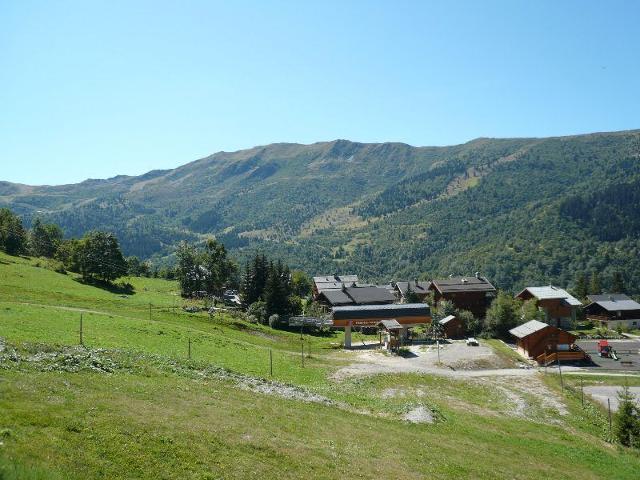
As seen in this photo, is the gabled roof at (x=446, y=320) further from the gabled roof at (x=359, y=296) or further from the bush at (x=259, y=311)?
the bush at (x=259, y=311)

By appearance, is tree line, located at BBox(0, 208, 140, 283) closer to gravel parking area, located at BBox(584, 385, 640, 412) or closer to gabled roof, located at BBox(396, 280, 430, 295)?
gabled roof, located at BBox(396, 280, 430, 295)

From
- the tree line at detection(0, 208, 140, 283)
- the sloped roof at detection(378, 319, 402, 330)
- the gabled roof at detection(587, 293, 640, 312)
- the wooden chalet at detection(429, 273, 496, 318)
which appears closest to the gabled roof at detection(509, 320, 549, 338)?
the sloped roof at detection(378, 319, 402, 330)

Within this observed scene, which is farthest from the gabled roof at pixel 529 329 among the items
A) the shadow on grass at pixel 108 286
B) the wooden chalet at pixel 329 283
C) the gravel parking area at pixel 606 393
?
the shadow on grass at pixel 108 286

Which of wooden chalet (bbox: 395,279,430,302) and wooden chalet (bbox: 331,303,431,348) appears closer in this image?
wooden chalet (bbox: 331,303,431,348)

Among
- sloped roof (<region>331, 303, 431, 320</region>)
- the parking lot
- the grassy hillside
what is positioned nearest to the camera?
the grassy hillside

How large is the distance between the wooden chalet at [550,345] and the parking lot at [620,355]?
3.71 m

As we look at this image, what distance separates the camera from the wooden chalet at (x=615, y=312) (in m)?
105

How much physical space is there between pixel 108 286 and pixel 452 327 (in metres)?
64.9

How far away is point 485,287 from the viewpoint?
10475cm

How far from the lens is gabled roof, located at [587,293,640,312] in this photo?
106 m

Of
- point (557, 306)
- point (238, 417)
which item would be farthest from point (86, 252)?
point (557, 306)

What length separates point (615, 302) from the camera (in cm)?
10888

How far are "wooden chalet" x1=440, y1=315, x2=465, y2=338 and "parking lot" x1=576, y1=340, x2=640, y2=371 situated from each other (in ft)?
66.9

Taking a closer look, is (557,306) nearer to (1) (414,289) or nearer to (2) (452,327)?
(2) (452,327)
